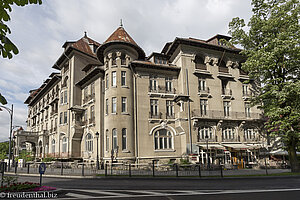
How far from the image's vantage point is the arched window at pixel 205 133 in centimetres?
2833

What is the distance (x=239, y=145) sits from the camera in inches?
1153

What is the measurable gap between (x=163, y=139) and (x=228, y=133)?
9306 mm

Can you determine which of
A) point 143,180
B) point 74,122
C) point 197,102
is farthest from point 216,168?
point 74,122

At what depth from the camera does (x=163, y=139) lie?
28.3m

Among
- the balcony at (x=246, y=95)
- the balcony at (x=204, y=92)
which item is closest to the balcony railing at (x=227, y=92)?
the balcony at (x=246, y=95)

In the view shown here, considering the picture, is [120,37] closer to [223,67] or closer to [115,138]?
[115,138]

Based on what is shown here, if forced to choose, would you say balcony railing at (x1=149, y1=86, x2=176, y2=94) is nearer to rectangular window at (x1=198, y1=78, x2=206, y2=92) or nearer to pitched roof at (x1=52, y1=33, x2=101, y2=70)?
rectangular window at (x1=198, y1=78, x2=206, y2=92)

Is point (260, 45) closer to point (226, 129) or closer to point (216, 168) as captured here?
point (226, 129)

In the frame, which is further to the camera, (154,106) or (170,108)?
(170,108)

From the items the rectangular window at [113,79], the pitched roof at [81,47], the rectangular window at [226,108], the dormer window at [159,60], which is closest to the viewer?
the rectangular window at [113,79]

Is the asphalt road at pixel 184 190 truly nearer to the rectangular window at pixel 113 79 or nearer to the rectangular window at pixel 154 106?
the rectangular window at pixel 154 106

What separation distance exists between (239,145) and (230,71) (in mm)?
10979

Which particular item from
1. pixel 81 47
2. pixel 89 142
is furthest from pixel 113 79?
pixel 81 47

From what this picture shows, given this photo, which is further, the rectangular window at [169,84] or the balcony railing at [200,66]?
the balcony railing at [200,66]
